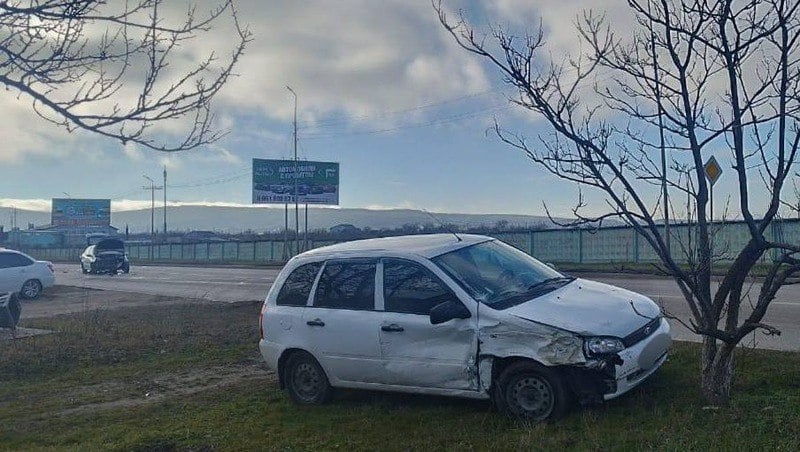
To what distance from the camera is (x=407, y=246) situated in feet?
24.5

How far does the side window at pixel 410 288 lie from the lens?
6848mm

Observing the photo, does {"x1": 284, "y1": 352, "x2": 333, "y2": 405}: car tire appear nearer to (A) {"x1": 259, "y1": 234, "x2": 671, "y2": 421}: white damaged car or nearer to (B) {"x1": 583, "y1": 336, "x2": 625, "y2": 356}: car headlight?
(A) {"x1": 259, "y1": 234, "x2": 671, "y2": 421}: white damaged car

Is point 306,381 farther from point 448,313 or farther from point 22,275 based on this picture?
point 22,275

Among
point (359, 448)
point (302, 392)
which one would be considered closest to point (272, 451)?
point (359, 448)

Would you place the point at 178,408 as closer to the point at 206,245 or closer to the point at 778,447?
the point at 778,447

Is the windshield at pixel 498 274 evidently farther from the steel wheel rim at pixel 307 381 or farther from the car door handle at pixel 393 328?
the steel wheel rim at pixel 307 381

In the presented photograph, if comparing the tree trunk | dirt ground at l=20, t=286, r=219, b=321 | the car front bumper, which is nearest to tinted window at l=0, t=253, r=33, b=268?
dirt ground at l=20, t=286, r=219, b=321

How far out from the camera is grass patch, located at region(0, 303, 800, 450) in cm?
555

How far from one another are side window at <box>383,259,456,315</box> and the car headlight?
121cm

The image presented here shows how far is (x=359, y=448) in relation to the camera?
5953 millimetres

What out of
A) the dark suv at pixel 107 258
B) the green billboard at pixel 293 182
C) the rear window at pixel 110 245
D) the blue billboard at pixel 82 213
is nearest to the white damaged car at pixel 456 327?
the dark suv at pixel 107 258

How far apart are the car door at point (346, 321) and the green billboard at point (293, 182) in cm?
4202

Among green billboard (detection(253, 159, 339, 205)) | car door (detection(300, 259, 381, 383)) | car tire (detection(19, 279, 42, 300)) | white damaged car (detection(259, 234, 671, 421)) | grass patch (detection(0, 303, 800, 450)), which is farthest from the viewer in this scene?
green billboard (detection(253, 159, 339, 205))

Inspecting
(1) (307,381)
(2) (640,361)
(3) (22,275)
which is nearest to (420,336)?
(1) (307,381)
